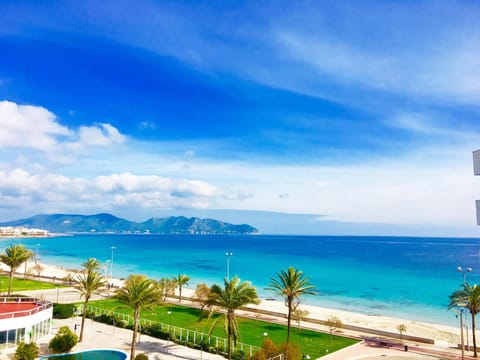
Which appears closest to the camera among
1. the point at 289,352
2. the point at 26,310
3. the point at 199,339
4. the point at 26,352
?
the point at 26,352

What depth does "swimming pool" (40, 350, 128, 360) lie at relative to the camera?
90.5ft

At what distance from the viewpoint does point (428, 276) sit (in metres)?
101

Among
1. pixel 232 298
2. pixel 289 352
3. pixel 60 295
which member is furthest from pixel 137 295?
pixel 60 295

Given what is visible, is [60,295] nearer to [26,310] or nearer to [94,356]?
[26,310]

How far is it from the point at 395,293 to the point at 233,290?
6334cm

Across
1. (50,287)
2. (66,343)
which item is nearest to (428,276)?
(50,287)

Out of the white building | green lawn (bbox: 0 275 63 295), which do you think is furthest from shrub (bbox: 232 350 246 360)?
green lawn (bbox: 0 275 63 295)

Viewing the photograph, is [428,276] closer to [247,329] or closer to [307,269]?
[307,269]

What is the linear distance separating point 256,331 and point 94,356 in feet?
53.5

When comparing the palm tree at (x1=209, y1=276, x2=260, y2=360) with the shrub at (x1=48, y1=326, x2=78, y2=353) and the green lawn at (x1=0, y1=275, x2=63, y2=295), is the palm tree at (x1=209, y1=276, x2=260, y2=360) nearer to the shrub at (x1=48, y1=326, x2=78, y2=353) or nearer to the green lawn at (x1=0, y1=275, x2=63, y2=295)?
the shrub at (x1=48, y1=326, x2=78, y2=353)

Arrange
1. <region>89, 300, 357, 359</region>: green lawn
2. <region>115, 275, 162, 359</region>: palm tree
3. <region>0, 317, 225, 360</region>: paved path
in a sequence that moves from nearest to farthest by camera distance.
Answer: <region>115, 275, 162, 359</region>: palm tree → <region>0, 317, 225, 360</region>: paved path → <region>89, 300, 357, 359</region>: green lawn

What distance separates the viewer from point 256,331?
3841 cm

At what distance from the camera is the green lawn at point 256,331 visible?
33100 millimetres

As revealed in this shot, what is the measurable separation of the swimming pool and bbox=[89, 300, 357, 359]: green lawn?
3.47m
